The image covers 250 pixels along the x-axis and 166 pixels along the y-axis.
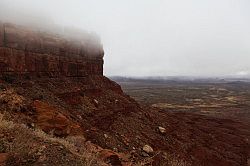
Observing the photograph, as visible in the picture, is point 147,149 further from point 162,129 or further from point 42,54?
point 42,54

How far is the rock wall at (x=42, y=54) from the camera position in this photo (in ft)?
60.6

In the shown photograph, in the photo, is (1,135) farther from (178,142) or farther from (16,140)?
(178,142)

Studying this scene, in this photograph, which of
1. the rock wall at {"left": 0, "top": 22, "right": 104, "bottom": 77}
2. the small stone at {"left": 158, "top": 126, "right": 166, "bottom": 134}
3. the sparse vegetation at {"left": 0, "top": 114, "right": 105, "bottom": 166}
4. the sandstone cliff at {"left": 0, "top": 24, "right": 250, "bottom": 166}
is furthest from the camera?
the small stone at {"left": 158, "top": 126, "right": 166, "bottom": 134}

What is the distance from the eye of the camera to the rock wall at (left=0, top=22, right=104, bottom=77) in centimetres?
1848

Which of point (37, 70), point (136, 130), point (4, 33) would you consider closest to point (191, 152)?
point (136, 130)

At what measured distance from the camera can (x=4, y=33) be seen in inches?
719

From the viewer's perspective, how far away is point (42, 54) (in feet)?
72.8

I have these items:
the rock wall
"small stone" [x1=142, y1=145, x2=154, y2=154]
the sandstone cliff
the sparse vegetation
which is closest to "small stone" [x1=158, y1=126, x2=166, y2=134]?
the sandstone cliff

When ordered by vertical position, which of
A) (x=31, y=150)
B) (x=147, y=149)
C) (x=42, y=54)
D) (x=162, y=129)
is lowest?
(x=147, y=149)

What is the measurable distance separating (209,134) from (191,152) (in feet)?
30.1

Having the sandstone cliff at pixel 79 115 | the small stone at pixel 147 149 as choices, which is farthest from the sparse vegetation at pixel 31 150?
the small stone at pixel 147 149

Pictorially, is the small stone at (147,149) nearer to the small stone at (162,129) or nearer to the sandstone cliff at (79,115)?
the sandstone cliff at (79,115)

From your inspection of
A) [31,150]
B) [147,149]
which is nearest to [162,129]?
[147,149]

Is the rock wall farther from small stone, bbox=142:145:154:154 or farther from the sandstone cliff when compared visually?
small stone, bbox=142:145:154:154
